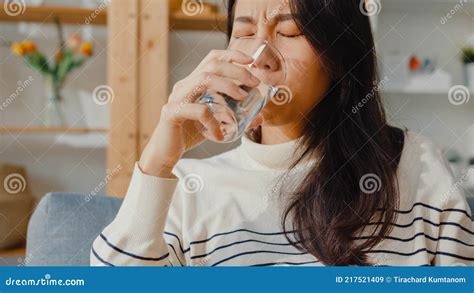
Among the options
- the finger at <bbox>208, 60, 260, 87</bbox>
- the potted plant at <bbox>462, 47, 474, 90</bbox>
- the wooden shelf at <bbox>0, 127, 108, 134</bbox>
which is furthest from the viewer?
the wooden shelf at <bbox>0, 127, 108, 134</bbox>

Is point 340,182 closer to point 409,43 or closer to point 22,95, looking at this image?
point 409,43

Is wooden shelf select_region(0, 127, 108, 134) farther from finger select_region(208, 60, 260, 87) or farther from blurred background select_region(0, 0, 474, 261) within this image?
finger select_region(208, 60, 260, 87)

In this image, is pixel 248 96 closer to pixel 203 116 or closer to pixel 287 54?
pixel 203 116

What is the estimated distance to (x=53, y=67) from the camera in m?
1.73

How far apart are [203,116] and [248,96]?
5cm

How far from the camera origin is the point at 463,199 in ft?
2.63

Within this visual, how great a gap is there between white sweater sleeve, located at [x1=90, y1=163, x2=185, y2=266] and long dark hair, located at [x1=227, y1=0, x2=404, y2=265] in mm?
183

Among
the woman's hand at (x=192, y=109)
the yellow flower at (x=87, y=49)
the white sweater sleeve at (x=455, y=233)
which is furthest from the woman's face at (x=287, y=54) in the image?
the yellow flower at (x=87, y=49)

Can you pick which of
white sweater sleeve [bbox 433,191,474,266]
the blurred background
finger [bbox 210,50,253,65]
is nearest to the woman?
white sweater sleeve [bbox 433,191,474,266]

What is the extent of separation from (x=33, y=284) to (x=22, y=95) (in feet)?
3.30

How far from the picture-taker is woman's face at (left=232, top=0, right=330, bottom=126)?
0.78 metres

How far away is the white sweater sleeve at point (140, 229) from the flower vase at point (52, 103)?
1.05 meters

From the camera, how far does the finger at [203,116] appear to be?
2.10 feet

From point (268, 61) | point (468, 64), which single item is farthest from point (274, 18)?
point (468, 64)
